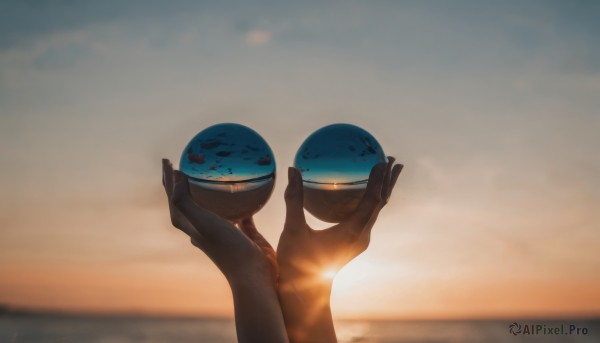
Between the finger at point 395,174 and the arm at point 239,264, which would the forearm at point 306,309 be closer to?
the arm at point 239,264

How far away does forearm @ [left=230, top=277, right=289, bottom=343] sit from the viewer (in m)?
3.95

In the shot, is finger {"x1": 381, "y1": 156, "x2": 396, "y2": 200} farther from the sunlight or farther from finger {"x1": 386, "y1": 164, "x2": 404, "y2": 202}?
the sunlight

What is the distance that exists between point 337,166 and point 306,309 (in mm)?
1097

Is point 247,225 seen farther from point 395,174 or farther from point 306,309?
point 395,174

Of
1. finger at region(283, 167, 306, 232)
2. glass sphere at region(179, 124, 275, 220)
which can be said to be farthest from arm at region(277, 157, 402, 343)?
glass sphere at region(179, 124, 275, 220)

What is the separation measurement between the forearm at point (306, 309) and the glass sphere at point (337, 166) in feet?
2.12

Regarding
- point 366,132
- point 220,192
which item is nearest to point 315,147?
point 366,132

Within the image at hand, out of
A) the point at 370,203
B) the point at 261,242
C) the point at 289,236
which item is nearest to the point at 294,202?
the point at 289,236

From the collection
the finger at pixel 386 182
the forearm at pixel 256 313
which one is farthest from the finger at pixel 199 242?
the finger at pixel 386 182

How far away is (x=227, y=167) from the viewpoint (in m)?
4.54

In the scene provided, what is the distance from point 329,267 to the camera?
445 cm

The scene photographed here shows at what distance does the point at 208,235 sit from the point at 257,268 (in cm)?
43

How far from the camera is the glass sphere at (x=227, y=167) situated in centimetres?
455

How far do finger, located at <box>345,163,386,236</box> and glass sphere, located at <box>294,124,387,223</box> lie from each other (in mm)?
158
